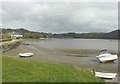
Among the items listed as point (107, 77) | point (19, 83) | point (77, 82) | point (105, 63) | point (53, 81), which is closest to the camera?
point (19, 83)

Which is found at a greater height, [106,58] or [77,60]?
[106,58]

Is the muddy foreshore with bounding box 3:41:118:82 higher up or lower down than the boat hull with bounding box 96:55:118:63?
lower down

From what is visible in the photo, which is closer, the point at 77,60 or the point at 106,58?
the point at 106,58

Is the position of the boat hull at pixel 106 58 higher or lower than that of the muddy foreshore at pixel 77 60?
higher

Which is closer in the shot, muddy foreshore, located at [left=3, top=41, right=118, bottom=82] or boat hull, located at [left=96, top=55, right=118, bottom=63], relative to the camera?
muddy foreshore, located at [left=3, top=41, right=118, bottom=82]

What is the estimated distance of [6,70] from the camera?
11.8m

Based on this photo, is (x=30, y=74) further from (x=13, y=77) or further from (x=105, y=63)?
(x=105, y=63)

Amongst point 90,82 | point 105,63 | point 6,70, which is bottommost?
point 105,63

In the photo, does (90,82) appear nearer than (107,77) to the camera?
Yes

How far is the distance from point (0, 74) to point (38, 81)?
6.78ft

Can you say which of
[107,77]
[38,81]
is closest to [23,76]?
[38,81]

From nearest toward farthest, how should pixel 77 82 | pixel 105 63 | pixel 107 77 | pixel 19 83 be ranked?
pixel 19 83 < pixel 77 82 < pixel 107 77 < pixel 105 63

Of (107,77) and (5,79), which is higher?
(5,79)

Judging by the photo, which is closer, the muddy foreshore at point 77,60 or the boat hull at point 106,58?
the muddy foreshore at point 77,60
